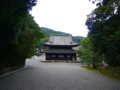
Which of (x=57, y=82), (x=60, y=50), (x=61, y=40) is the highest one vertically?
(x=61, y=40)

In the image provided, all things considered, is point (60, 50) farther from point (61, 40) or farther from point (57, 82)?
point (57, 82)

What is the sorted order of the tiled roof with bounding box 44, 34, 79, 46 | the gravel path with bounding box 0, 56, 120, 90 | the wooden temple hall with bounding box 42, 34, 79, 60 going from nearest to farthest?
the gravel path with bounding box 0, 56, 120, 90, the wooden temple hall with bounding box 42, 34, 79, 60, the tiled roof with bounding box 44, 34, 79, 46

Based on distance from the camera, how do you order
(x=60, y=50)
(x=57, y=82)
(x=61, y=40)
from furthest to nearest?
(x=61, y=40)
(x=60, y=50)
(x=57, y=82)

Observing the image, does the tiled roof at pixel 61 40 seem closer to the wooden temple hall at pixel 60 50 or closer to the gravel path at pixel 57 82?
the wooden temple hall at pixel 60 50

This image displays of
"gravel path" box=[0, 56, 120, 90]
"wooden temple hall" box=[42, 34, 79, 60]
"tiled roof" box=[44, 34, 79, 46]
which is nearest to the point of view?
"gravel path" box=[0, 56, 120, 90]

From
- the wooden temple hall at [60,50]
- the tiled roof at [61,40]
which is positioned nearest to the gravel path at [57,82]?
the wooden temple hall at [60,50]

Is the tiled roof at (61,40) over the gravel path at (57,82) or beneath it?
over

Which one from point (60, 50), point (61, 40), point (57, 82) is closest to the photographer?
point (57, 82)

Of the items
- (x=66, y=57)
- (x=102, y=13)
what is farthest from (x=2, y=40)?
(x=66, y=57)

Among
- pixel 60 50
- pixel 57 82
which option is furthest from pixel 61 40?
pixel 57 82

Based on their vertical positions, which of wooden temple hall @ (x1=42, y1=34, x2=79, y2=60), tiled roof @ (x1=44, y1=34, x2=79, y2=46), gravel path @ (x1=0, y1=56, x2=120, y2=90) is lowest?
gravel path @ (x1=0, y1=56, x2=120, y2=90)

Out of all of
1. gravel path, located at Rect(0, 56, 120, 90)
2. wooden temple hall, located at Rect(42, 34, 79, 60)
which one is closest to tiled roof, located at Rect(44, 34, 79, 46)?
wooden temple hall, located at Rect(42, 34, 79, 60)

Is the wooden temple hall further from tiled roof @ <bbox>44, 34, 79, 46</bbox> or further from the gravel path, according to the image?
the gravel path

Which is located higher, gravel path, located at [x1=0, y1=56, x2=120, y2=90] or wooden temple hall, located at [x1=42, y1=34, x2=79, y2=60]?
wooden temple hall, located at [x1=42, y1=34, x2=79, y2=60]
